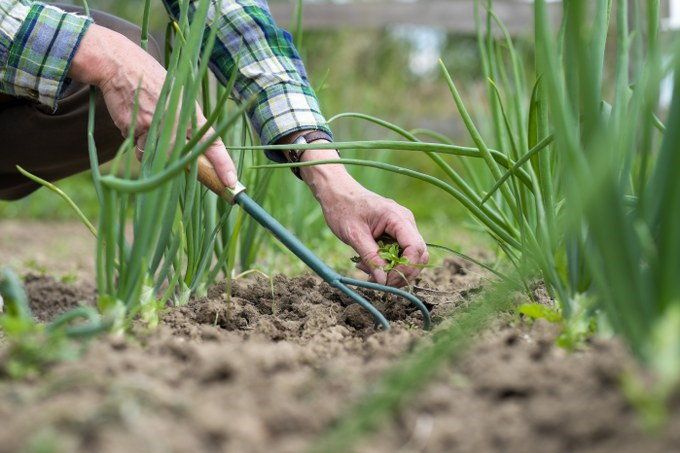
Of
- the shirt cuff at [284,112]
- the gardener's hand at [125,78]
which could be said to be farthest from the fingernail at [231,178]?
the shirt cuff at [284,112]

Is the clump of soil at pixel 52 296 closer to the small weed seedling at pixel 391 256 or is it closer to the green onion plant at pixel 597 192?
the small weed seedling at pixel 391 256

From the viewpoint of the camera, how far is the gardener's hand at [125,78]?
1294 mm

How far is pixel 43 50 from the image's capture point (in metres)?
1.35

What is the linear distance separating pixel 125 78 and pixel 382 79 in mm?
5588

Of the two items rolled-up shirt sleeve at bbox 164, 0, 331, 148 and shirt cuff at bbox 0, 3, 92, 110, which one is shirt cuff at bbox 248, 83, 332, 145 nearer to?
rolled-up shirt sleeve at bbox 164, 0, 331, 148

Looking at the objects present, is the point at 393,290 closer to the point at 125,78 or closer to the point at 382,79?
the point at 125,78

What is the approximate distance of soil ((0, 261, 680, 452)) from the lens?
62 centimetres

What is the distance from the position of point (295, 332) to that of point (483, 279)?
0.47 meters

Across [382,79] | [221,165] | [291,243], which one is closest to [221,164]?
[221,165]

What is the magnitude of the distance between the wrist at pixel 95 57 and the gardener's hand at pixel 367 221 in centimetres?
42

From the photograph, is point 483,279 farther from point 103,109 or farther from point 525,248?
point 103,109

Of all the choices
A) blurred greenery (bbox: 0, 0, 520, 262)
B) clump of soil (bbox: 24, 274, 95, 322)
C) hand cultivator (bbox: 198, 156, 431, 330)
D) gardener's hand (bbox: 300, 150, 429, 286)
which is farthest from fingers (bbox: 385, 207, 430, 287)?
clump of soil (bbox: 24, 274, 95, 322)

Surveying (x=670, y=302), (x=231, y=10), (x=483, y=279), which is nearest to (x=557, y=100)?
(x=670, y=302)

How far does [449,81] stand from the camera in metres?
1.29
